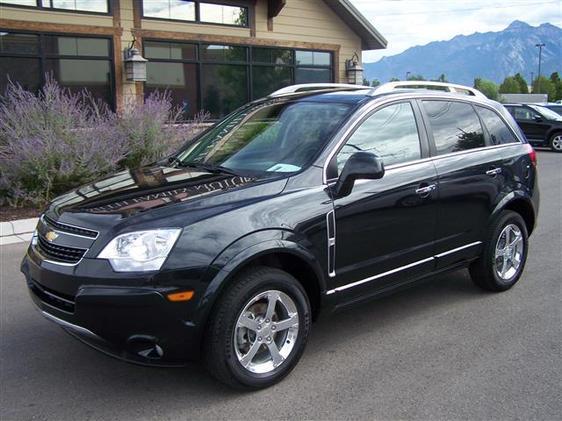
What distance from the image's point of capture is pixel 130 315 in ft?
10.1

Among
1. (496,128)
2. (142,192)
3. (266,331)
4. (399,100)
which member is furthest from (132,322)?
(496,128)

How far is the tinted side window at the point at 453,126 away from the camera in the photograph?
183 inches

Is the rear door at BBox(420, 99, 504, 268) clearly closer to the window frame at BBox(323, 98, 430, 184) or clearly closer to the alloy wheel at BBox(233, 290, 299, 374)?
the window frame at BBox(323, 98, 430, 184)

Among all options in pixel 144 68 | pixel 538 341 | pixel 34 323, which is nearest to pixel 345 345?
pixel 538 341

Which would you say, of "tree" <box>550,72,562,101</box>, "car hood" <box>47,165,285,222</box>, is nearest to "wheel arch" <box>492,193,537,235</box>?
"car hood" <box>47,165,285,222</box>

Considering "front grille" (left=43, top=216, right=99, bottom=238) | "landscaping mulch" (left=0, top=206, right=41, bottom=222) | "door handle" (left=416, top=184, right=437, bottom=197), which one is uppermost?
"door handle" (left=416, top=184, right=437, bottom=197)

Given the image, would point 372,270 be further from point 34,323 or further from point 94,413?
point 34,323

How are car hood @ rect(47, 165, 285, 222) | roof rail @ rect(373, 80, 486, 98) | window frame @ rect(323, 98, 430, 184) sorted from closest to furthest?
car hood @ rect(47, 165, 285, 222)
window frame @ rect(323, 98, 430, 184)
roof rail @ rect(373, 80, 486, 98)

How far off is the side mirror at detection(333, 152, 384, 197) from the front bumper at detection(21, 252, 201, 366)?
1.30 m

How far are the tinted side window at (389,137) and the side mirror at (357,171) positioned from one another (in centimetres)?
19

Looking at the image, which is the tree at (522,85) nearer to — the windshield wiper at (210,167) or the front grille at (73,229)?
the windshield wiper at (210,167)

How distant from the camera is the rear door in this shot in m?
4.56

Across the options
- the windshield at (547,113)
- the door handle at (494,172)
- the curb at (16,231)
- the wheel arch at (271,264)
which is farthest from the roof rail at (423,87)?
the windshield at (547,113)

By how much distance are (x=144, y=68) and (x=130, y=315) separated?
35.9 ft
